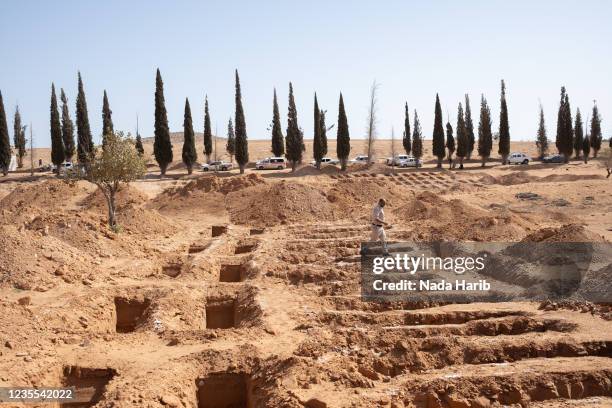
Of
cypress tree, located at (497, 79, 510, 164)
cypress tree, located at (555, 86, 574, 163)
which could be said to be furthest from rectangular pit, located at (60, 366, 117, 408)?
cypress tree, located at (555, 86, 574, 163)

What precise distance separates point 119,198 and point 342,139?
19956 millimetres

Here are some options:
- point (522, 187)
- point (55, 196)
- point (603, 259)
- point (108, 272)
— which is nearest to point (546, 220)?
point (603, 259)

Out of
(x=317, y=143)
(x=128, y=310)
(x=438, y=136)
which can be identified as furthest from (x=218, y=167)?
(x=128, y=310)

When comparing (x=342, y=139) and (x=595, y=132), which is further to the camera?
(x=595, y=132)

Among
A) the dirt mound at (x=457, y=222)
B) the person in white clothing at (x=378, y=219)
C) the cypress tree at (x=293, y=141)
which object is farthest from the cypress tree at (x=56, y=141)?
the person in white clothing at (x=378, y=219)

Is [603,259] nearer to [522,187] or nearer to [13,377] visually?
[13,377]

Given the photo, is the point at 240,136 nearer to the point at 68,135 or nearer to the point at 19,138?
the point at 68,135

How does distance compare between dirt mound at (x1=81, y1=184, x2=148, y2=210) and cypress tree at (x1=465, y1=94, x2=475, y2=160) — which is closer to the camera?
dirt mound at (x1=81, y1=184, x2=148, y2=210)

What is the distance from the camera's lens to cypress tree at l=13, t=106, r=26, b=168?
176ft

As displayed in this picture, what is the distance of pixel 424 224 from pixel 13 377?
15.6m

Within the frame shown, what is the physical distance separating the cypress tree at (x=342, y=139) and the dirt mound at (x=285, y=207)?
55.2 ft

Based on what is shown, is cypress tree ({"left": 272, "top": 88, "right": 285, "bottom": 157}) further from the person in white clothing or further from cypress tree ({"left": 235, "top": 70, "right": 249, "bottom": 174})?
the person in white clothing

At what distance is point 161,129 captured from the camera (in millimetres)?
42562

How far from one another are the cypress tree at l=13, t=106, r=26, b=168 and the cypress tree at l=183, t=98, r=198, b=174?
19083 mm
